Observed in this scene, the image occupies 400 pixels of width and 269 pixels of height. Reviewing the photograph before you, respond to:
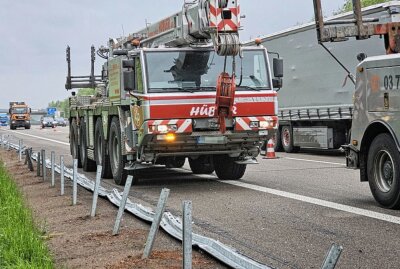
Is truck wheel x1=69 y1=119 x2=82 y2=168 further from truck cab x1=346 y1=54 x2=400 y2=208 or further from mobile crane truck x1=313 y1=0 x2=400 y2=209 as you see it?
truck cab x1=346 y1=54 x2=400 y2=208

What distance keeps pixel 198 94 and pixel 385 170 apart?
3.65 meters

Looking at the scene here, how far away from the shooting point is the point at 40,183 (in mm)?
15133

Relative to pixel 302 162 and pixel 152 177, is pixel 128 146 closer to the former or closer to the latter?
pixel 152 177

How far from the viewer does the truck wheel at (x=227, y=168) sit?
1466 cm

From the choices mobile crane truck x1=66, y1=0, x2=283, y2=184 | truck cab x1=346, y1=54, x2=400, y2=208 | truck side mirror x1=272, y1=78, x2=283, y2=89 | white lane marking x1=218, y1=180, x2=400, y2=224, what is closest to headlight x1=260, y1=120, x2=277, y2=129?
mobile crane truck x1=66, y1=0, x2=283, y2=184

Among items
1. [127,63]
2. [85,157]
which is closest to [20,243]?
[127,63]

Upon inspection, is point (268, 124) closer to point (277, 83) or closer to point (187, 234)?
point (277, 83)

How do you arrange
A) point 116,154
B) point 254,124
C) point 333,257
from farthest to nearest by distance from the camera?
1. point 116,154
2. point 254,124
3. point 333,257

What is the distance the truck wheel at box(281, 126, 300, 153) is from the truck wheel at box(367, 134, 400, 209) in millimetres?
14707

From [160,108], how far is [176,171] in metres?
5.43

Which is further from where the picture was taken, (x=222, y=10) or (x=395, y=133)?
(x=222, y=10)

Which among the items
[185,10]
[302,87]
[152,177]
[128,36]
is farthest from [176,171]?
[302,87]

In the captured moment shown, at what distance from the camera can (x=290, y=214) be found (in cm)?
976

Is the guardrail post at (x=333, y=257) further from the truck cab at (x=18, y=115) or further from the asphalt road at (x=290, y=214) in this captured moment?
the truck cab at (x=18, y=115)
